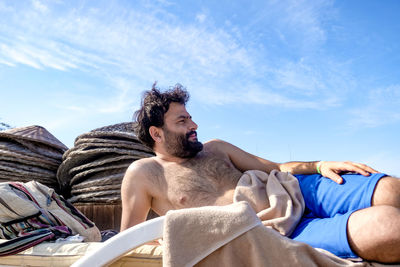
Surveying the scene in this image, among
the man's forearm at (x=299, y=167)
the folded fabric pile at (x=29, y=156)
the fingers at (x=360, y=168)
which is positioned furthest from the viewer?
the folded fabric pile at (x=29, y=156)

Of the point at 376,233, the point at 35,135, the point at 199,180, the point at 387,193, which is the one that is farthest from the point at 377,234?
the point at 35,135

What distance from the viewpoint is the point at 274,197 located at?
2271 millimetres

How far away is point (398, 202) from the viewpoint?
2.10m

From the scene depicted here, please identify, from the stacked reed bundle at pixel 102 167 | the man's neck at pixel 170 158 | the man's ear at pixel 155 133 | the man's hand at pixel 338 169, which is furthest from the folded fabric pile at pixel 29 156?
the man's hand at pixel 338 169

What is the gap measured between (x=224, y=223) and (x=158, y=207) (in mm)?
1239

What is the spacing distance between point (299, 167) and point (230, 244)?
1349 millimetres

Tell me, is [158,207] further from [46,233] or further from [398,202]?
[398,202]

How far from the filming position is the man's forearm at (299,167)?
2.65 m

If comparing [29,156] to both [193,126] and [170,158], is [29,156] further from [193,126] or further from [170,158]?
[193,126]

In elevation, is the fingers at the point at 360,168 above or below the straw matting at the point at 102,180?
above

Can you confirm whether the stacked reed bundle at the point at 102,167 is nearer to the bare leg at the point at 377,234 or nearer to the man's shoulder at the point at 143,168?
the man's shoulder at the point at 143,168

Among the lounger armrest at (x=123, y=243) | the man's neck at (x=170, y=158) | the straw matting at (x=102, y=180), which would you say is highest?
the man's neck at (x=170, y=158)

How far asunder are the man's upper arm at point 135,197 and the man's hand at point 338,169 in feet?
3.78

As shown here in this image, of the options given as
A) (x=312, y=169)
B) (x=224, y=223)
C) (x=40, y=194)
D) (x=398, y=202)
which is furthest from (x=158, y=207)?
(x=398, y=202)
